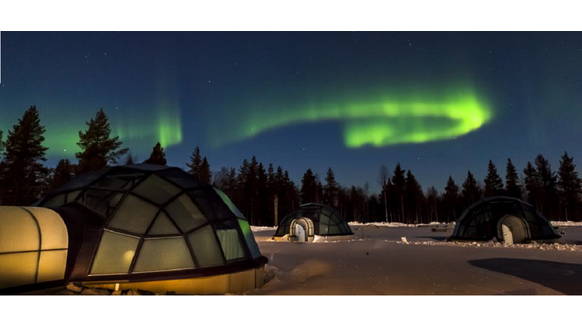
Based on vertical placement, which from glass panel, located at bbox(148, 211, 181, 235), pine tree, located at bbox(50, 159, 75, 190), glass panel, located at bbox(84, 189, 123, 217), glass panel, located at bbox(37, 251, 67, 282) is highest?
pine tree, located at bbox(50, 159, 75, 190)

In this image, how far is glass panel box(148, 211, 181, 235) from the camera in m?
5.42

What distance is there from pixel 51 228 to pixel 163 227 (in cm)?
172

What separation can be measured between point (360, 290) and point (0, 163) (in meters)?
24.5

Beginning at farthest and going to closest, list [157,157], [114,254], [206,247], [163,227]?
[157,157]
[206,247]
[163,227]
[114,254]

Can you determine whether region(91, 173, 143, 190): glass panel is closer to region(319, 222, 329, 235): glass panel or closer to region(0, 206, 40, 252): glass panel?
region(0, 206, 40, 252): glass panel

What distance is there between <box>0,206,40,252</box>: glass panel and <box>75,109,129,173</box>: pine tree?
26.4 metres

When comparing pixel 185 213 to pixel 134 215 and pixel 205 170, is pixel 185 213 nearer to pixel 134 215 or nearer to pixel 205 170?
pixel 134 215

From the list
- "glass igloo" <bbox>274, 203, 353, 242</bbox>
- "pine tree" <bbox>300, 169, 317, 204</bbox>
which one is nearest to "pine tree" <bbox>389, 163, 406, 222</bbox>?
"pine tree" <bbox>300, 169, 317, 204</bbox>

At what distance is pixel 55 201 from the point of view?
6359mm

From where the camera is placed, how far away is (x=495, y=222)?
55.3 feet

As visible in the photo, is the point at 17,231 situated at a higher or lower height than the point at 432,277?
higher

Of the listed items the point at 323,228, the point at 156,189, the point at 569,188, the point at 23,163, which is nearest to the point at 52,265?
the point at 156,189
